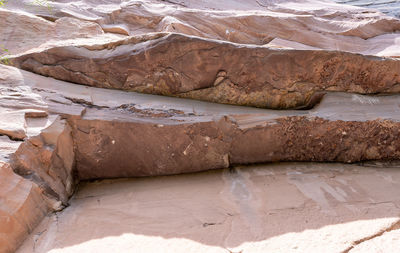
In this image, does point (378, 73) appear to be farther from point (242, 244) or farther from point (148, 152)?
point (148, 152)

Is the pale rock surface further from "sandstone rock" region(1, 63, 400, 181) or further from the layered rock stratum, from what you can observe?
"sandstone rock" region(1, 63, 400, 181)

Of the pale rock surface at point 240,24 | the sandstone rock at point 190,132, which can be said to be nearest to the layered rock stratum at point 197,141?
the sandstone rock at point 190,132

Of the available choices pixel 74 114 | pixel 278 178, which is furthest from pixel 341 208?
pixel 74 114

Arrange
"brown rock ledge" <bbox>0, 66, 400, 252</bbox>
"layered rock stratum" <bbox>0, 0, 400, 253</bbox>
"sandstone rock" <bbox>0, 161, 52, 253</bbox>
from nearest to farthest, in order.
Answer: "sandstone rock" <bbox>0, 161, 52, 253</bbox>
"layered rock stratum" <bbox>0, 0, 400, 253</bbox>
"brown rock ledge" <bbox>0, 66, 400, 252</bbox>

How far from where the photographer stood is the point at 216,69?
7.07 ft

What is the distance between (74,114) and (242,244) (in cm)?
144

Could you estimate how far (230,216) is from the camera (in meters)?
1.62

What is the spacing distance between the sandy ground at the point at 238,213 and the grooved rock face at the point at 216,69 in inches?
25.7

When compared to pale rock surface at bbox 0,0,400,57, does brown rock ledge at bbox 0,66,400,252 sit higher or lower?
lower

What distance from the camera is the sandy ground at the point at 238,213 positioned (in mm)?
1390

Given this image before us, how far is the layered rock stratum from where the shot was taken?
5.06ft

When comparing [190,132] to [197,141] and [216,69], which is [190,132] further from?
[216,69]

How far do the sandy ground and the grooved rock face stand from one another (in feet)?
2.14

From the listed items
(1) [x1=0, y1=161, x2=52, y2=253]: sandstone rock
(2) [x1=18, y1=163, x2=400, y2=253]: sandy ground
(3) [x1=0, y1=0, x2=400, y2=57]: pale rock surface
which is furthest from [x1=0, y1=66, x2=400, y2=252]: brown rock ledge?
(3) [x1=0, y1=0, x2=400, y2=57]: pale rock surface
